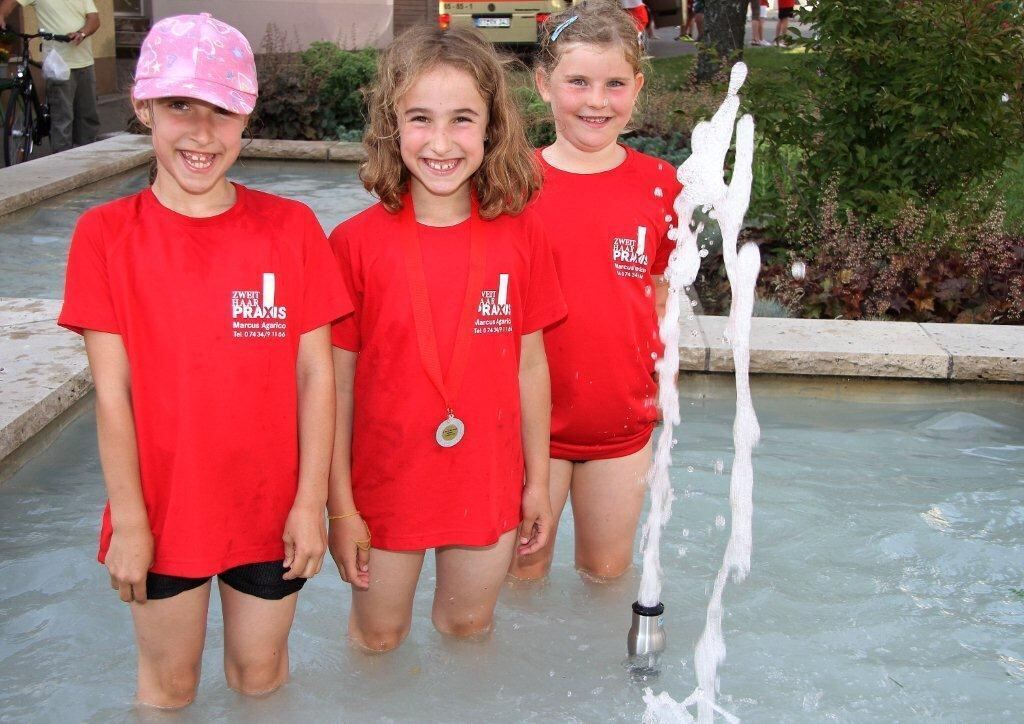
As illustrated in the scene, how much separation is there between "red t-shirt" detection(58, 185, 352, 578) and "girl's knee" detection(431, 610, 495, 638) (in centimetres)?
61

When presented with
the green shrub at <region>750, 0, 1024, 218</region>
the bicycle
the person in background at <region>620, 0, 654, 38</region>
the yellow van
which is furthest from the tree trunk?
the person in background at <region>620, 0, 654, 38</region>

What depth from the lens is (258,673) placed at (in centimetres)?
266

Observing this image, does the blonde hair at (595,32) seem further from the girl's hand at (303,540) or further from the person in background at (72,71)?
the person in background at (72,71)

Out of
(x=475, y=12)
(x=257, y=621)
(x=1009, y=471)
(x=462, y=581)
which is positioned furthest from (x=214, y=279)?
(x=475, y=12)

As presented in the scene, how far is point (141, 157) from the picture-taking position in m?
10.1

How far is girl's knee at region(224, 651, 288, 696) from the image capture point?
2631 millimetres

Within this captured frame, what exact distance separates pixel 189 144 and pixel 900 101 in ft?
15.0

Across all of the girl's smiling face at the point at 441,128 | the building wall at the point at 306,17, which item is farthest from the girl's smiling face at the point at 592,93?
the building wall at the point at 306,17

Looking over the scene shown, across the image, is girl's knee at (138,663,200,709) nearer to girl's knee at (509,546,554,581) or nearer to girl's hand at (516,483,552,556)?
girl's hand at (516,483,552,556)

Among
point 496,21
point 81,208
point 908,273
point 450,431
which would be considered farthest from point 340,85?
point 450,431

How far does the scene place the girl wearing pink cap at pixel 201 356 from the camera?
2338 mm

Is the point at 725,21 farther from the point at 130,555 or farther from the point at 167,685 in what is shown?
the point at 130,555

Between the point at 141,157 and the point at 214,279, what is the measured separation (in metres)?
8.31

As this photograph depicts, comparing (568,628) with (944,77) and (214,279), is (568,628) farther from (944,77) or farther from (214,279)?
(944,77)
